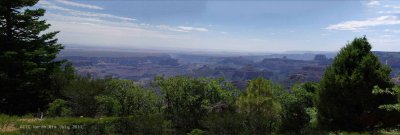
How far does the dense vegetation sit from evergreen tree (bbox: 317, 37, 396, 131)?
0.22 feet

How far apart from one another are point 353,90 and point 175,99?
76.1ft

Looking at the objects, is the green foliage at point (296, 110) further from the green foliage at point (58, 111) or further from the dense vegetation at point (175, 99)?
the green foliage at point (58, 111)

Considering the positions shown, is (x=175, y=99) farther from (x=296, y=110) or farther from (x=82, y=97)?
(x=296, y=110)

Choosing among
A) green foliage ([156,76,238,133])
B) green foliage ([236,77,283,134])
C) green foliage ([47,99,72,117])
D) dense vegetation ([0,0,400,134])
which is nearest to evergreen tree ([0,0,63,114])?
dense vegetation ([0,0,400,134])

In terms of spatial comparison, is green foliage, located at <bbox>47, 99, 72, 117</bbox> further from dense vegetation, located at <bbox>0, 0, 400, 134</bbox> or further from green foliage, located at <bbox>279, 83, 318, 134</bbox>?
green foliage, located at <bbox>279, 83, 318, 134</bbox>

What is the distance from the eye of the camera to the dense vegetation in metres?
24.0

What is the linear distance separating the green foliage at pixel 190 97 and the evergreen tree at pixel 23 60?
13391 millimetres

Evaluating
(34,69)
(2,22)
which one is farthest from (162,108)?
(2,22)

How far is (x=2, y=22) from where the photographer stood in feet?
115

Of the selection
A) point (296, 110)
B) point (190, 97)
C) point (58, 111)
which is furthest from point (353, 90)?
point (58, 111)

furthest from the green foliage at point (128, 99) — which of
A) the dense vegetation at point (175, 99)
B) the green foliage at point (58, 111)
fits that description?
the green foliage at point (58, 111)

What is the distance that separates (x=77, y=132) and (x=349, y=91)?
61.1ft

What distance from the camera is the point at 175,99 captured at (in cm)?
4425

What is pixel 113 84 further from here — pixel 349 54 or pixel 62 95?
pixel 349 54
